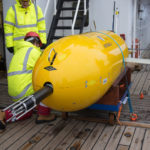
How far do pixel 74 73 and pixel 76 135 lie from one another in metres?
0.95

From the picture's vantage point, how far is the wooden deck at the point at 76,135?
9.75 feet

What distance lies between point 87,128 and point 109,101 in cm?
49

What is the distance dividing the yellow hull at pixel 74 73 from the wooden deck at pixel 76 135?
0.46m

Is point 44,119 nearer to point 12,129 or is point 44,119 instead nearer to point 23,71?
point 12,129

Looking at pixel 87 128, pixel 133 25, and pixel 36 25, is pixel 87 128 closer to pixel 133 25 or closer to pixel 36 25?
pixel 36 25

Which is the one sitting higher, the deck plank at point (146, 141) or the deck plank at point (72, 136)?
the deck plank at point (146, 141)

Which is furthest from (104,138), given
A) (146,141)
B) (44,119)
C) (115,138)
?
(44,119)

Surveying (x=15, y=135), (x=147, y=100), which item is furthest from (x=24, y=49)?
(x=147, y=100)

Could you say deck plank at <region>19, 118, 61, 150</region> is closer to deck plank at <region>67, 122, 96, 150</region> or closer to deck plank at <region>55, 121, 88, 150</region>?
deck plank at <region>55, 121, 88, 150</region>

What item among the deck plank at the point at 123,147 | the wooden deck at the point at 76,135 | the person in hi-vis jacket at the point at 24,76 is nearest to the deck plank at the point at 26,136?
the wooden deck at the point at 76,135

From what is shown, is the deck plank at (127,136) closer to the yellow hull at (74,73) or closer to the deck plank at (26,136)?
the yellow hull at (74,73)

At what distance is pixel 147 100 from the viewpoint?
4504mm

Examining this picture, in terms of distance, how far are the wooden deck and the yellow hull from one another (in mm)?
464

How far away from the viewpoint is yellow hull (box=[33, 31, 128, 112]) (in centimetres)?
271
